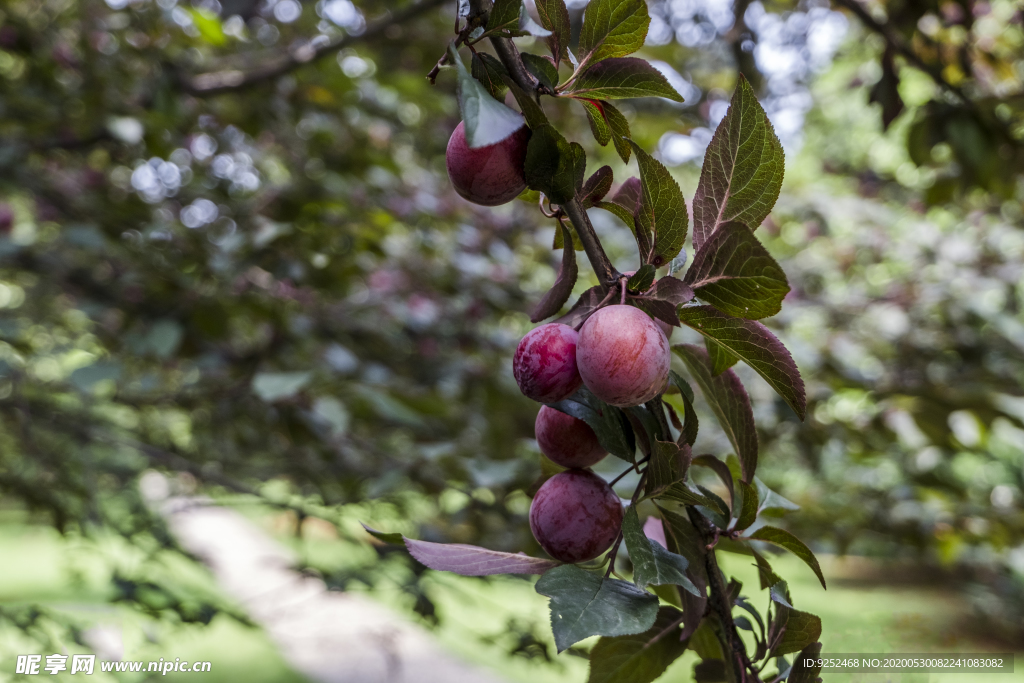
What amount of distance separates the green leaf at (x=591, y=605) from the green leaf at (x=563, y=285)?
15cm

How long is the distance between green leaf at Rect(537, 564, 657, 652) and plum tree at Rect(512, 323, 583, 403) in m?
0.10

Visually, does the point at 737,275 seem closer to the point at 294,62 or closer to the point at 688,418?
the point at 688,418

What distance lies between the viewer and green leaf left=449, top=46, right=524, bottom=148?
0.30m

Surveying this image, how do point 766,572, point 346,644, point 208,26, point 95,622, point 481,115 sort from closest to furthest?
point 481,115, point 766,572, point 95,622, point 208,26, point 346,644

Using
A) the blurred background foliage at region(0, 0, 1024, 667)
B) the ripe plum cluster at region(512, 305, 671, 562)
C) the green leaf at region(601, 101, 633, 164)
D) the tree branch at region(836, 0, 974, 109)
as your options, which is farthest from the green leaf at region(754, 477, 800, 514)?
the tree branch at region(836, 0, 974, 109)

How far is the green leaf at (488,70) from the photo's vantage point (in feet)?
1.27

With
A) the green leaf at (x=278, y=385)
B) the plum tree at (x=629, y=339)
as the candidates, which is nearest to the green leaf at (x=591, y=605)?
the plum tree at (x=629, y=339)

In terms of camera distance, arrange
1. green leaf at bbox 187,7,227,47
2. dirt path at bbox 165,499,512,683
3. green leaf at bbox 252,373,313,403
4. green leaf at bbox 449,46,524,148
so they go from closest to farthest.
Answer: green leaf at bbox 449,46,524,148 < green leaf at bbox 252,373,313,403 < green leaf at bbox 187,7,227,47 < dirt path at bbox 165,499,512,683

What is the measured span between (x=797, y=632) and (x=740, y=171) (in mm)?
274

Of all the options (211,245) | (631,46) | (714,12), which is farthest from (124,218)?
(714,12)

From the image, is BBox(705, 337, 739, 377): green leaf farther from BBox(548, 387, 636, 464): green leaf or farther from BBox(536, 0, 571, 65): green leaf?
BBox(536, 0, 571, 65): green leaf

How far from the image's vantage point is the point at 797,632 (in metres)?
0.40

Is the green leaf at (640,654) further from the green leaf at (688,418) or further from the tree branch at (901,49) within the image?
the tree branch at (901,49)

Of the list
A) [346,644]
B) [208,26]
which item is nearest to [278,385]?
[208,26]
